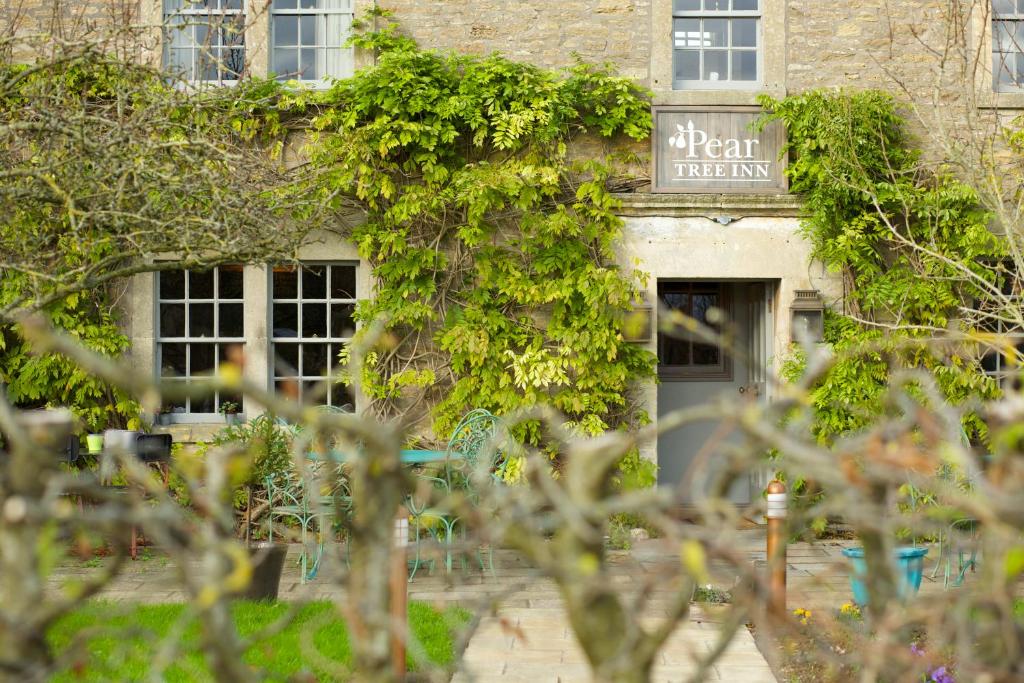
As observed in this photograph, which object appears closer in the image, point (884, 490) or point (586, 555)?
point (586, 555)

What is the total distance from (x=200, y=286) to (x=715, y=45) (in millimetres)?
4899

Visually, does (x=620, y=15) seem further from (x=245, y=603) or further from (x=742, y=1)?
(x=245, y=603)

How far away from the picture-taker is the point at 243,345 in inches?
376

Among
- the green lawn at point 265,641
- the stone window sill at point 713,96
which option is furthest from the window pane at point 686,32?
the green lawn at point 265,641

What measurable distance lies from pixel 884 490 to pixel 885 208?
25.4 ft

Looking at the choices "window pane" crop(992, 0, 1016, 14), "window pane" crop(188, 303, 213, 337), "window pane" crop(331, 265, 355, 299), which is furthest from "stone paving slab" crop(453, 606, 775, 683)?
"window pane" crop(992, 0, 1016, 14)

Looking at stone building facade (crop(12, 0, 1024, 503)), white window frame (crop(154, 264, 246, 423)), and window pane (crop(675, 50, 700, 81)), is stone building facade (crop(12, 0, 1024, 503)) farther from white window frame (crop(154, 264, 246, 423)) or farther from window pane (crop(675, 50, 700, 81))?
window pane (crop(675, 50, 700, 81))

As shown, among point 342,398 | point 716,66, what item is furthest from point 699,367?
point 342,398

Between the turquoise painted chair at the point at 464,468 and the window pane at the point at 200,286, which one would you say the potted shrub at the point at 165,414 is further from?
the turquoise painted chair at the point at 464,468

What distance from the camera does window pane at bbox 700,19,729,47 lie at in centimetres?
966

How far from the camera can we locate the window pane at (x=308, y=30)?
9.61 m

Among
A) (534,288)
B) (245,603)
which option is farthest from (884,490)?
(534,288)

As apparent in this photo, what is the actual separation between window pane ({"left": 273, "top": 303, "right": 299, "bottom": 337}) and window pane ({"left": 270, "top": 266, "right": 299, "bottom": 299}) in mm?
88

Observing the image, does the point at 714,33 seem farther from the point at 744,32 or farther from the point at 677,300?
the point at 677,300
